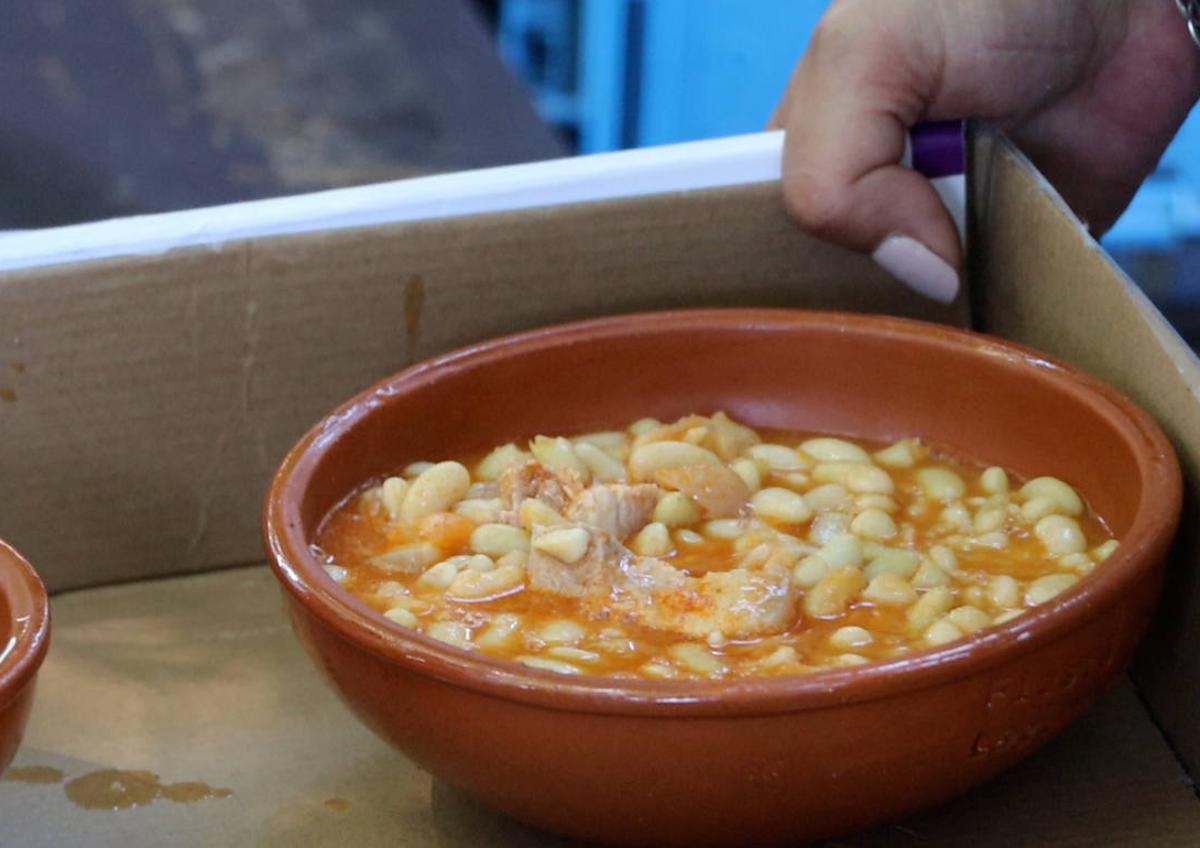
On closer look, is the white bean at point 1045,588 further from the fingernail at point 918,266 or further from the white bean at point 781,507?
the fingernail at point 918,266

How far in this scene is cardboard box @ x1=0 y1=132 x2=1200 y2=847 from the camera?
1236 mm

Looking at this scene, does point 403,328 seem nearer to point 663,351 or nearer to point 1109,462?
point 663,351

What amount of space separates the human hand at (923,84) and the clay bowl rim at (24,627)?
703 millimetres

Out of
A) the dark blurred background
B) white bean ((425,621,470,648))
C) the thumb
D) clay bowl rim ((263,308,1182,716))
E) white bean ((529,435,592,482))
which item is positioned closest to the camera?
clay bowl rim ((263,308,1182,716))

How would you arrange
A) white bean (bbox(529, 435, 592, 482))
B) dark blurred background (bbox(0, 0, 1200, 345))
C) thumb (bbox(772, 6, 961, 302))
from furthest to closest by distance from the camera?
dark blurred background (bbox(0, 0, 1200, 345))
thumb (bbox(772, 6, 961, 302))
white bean (bbox(529, 435, 592, 482))

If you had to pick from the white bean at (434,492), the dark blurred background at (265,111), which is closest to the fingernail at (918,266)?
the white bean at (434,492)

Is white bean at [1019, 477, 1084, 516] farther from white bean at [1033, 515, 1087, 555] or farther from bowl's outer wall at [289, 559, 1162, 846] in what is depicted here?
bowl's outer wall at [289, 559, 1162, 846]

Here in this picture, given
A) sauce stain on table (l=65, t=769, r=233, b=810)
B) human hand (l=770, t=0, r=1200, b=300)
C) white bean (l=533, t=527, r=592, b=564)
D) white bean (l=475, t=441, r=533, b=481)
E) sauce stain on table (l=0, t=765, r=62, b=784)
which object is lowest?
sauce stain on table (l=0, t=765, r=62, b=784)

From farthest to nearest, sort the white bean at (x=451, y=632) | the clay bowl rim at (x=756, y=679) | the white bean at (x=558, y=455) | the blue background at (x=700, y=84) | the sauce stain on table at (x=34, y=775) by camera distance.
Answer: the blue background at (x=700, y=84)
the white bean at (x=558, y=455)
the sauce stain on table at (x=34, y=775)
the white bean at (x=451, y=632)
the clay bowl rim at (x=756, y=679)

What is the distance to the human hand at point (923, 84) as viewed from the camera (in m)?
1.42

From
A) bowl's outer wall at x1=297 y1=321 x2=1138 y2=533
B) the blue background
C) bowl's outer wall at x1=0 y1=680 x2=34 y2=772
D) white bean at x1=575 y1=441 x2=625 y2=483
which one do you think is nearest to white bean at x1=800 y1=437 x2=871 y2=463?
bowl's outer wall at x1=297 y1=321 x2=1138 y2=533

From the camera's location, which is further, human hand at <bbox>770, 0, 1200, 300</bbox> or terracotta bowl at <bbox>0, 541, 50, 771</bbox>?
human hand at <bbox>770, 0, 1200, 300</bbox>

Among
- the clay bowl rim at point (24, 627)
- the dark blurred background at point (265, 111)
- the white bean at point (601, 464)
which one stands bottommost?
the dark blurred background at point (265, 111)

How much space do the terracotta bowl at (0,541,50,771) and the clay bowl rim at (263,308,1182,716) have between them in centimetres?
15
